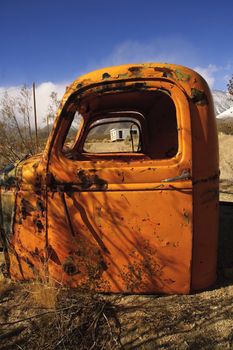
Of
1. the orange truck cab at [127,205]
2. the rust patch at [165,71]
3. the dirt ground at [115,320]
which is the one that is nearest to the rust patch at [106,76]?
the orange truck cab at [127,205]

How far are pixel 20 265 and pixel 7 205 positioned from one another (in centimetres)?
52

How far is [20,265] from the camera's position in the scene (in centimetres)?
288

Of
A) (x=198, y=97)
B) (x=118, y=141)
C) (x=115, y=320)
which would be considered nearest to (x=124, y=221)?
(x=115, y=320)

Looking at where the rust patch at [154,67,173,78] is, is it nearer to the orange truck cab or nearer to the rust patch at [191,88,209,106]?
the orange truck cab

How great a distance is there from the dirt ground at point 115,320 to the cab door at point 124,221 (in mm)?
132

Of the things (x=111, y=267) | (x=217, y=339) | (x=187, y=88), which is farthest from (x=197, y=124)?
(x=217, y=339)

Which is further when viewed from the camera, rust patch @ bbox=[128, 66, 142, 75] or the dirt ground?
rust patch @ bbox=[128, 66, 142, 75]

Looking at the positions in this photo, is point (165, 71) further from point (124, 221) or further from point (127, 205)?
point (124, 221)

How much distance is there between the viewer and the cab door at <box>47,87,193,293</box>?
2.42m

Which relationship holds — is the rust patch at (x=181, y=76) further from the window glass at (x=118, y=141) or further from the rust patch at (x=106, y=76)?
the window glass at (x=118, y=141)

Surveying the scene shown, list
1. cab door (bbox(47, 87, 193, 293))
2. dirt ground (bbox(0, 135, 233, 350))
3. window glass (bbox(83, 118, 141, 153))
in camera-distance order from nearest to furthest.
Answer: dirt ground (bbox(0, 135, 233, 350)), cab door (bbox(47, 87, 193, 293)), window glass (bbox(83, 118, 141, 153))

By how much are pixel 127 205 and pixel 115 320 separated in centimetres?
82

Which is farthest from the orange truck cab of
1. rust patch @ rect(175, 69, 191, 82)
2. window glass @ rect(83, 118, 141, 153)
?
window glass @ rect(83, 118, 141, 153)

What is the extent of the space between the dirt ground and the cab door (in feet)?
0.43
